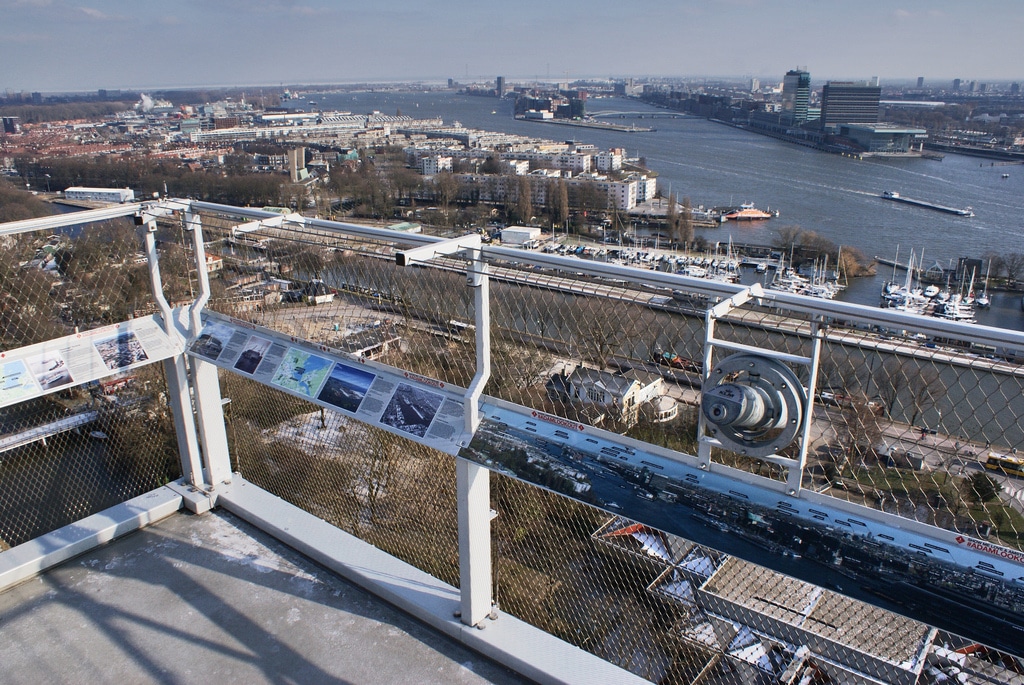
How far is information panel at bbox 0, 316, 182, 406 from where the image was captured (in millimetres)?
1312

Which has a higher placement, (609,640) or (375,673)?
(375,673)

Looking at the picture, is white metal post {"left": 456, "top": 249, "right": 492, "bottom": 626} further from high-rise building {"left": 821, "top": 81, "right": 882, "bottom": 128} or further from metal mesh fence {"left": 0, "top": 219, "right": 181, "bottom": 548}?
high-rise building {"left": 821, "top": 81, "right": 882, "bottom": 128}

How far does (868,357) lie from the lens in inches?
32.3

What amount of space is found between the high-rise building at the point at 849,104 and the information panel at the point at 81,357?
1521 inches

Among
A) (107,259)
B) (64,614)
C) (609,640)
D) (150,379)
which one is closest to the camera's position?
(64,614)

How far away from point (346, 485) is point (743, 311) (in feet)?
4.88

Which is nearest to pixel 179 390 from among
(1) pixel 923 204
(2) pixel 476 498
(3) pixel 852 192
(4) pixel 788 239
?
(2) pixel 476 498

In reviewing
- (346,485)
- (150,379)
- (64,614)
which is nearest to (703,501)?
(64,614)

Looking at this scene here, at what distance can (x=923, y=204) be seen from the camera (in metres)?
20.4

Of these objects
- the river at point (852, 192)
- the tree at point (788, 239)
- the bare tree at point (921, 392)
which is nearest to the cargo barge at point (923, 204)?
the river at point (852, 192)

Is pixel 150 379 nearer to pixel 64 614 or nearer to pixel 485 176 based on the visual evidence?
pixel 64 614

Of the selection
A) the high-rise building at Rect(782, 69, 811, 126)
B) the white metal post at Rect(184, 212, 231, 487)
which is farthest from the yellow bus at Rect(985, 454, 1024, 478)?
the high-rise building at Rect(782, 69, 811, 126)

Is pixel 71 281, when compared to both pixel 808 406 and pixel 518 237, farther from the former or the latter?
pixel 518 237

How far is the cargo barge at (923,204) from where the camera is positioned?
19277 millimetres
